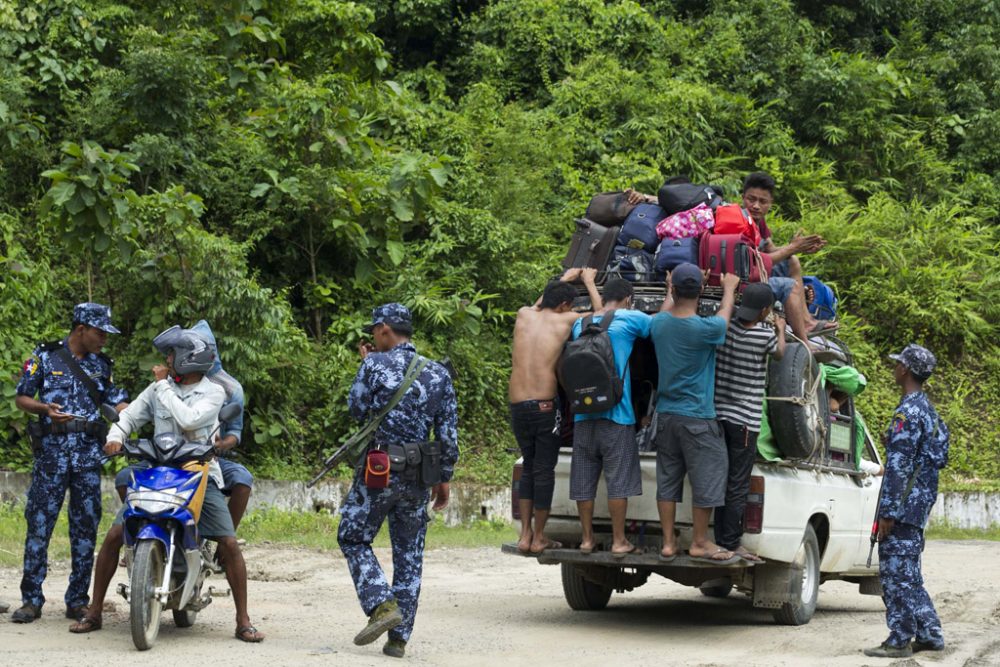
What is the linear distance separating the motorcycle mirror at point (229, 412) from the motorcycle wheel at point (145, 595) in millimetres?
925

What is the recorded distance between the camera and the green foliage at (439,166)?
15.0 metres

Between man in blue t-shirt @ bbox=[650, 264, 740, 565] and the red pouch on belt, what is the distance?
2042mm

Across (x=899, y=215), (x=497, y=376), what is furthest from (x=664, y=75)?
(x=497, y=376)

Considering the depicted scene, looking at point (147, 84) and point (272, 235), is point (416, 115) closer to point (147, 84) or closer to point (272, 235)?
point (272, 235)

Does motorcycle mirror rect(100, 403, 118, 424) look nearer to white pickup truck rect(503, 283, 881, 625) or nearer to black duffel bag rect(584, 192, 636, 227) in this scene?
white pickup truck rect(503, 283, 881, 625)

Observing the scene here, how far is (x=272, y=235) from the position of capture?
17406 mm

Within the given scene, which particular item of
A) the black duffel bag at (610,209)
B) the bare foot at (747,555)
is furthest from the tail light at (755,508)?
the black duffel bag at (610,209)

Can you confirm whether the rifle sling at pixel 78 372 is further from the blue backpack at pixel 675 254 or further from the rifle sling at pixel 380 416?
the blue backpack at pixel 675 254

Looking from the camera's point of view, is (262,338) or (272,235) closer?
(262,338)

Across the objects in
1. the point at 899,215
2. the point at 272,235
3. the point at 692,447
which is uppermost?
the point at 899,215

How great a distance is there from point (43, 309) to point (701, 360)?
9.33 meters

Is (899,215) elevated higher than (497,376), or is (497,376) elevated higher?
(899,215)

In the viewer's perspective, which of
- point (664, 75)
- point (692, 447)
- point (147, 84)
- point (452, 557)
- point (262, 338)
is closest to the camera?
point (692, 447)

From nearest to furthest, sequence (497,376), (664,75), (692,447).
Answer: (692,447), (497,376), (664,75)
